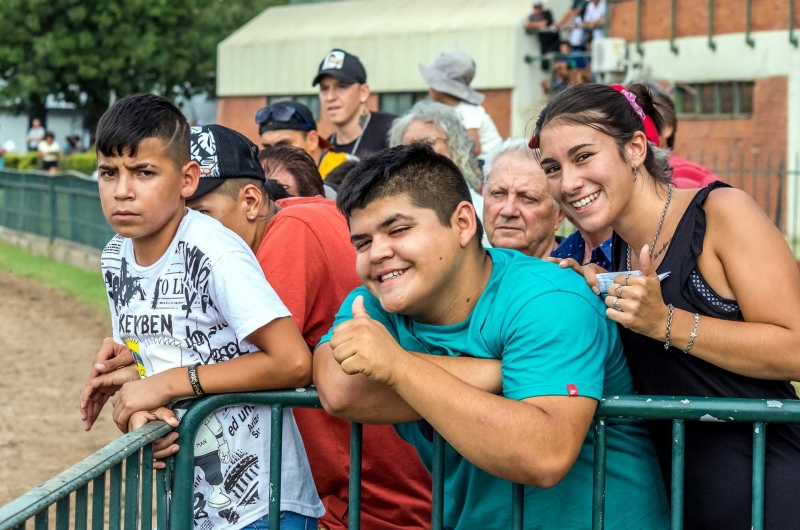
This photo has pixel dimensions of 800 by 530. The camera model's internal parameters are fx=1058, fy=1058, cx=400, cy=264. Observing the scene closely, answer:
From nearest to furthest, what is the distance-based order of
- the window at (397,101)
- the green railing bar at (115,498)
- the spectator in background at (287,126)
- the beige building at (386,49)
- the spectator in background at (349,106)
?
the green railing bar at (115,498)
the spectator in background at (287,126)
the spectator in background at (349,106)
the beige building at (386,49)
the window at (397,101)

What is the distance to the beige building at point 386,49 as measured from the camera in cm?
2373

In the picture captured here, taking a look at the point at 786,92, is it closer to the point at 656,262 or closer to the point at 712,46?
the point at 712,46

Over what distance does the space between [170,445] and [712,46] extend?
1832 centimetres

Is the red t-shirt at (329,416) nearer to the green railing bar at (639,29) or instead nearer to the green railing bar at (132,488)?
the green railing bar at (132,488)

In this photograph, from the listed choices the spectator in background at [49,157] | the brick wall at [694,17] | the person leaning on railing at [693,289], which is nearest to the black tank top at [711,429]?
the person leaning on railing at [693,289]

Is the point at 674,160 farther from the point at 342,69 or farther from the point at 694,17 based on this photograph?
the point at 694,17

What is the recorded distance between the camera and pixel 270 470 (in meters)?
2.96

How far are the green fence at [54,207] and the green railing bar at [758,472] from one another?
Answer: 1390cm

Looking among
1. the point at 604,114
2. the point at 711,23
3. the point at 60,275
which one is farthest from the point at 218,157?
the point at 711,23

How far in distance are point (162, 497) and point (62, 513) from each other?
578 millimetres

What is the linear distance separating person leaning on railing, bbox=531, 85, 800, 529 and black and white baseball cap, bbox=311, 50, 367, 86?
3811 millimetres

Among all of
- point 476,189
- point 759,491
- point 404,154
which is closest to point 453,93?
point 476,189

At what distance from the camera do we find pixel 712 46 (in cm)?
1948

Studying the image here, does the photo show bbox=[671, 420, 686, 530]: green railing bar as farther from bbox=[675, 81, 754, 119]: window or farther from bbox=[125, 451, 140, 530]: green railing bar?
bbox=[675, 81, 754, 119]: window
